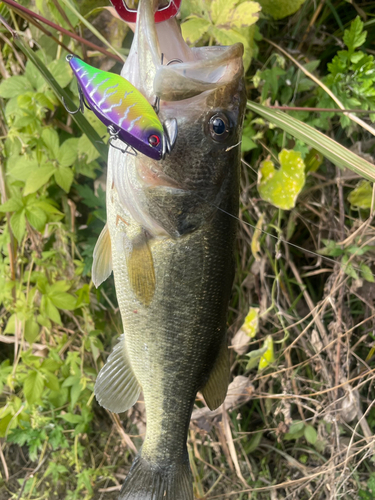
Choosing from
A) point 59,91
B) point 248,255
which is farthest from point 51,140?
point 248,255

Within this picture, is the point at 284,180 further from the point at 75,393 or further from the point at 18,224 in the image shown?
the point at 75,393

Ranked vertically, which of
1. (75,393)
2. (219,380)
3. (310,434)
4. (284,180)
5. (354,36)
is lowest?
(310,434)

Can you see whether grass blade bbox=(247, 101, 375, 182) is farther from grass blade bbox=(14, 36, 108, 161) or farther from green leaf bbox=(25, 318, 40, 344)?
green leaf bbox=(25, 318, 40, 344)

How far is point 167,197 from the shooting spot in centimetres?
88

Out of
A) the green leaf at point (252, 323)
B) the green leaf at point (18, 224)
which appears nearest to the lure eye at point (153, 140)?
the green leaf at point (18, 224)

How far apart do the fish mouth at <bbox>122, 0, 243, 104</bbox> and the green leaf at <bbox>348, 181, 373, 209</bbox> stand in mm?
1073

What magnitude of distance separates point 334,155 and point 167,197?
495mm

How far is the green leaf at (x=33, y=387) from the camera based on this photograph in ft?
4.64

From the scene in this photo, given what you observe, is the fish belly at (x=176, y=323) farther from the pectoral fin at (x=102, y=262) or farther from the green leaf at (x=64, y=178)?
the green leaf at (x=64, y=178)

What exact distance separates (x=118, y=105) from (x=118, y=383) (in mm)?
837

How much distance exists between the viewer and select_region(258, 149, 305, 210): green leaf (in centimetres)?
144

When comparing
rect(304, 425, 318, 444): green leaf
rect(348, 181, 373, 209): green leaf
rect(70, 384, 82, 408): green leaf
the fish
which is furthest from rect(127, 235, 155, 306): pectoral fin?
rect(304, 425, 318, 444): green leaf

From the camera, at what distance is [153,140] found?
0.64 metres

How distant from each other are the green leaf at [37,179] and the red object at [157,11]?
0.68 m
